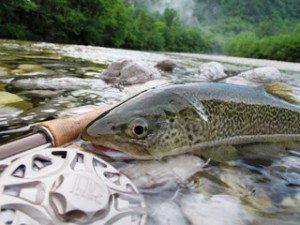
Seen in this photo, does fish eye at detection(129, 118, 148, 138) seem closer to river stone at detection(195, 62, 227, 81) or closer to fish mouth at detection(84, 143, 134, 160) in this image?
fish mouth at detection(84, 143, 134, 160)

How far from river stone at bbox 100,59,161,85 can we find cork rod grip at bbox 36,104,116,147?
4049 millimetres

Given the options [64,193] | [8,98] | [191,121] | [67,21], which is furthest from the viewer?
[67,21]

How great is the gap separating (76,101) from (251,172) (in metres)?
2.52

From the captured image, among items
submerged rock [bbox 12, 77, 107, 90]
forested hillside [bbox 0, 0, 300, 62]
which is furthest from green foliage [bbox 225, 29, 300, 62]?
submerged rock [bbox 12, 77, 107, 90]

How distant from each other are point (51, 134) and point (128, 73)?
4.84 metres

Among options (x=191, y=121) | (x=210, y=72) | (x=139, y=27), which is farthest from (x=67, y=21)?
(x=191, y=121)

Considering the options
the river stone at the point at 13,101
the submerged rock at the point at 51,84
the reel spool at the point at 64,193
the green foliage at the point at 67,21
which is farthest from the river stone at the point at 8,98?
the green foliage at the point at 67,21

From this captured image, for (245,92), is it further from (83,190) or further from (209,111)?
(83,190)

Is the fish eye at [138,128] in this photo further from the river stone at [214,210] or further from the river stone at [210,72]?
the river stone at [210,72]

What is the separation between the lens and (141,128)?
8.36ft

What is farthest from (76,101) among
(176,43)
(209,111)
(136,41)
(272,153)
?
(176,43)

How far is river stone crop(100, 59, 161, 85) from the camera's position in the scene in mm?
6961

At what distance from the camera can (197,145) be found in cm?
288

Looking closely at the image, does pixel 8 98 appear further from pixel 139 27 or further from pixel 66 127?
pixel 139 27
